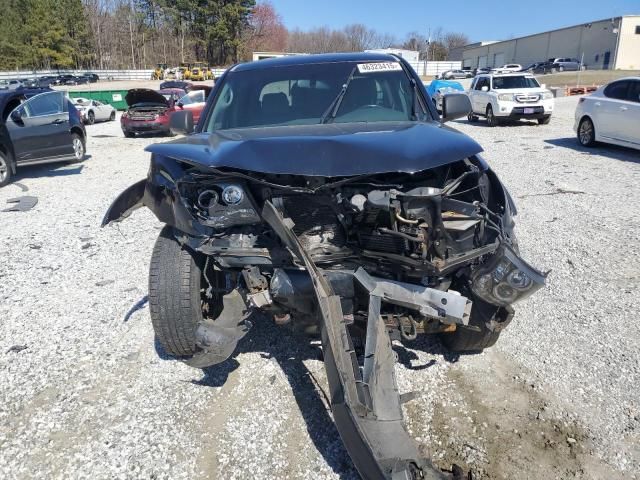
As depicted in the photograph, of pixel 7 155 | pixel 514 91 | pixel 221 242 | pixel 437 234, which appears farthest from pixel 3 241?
pixel 514 91

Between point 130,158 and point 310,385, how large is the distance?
11.1 meters

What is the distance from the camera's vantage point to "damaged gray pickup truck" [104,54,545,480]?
95.0 inches

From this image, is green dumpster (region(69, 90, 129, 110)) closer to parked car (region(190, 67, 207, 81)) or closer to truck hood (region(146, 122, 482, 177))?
parked car (region(190, 67, 207, 81))

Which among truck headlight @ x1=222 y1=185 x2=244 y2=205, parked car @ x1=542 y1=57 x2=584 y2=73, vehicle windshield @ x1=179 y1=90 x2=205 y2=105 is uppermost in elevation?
parked car @ x1=542 y1=57 x2=584 y2=73

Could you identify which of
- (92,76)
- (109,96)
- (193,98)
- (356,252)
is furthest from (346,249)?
(92,76)

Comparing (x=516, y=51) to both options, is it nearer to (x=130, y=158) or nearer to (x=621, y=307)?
(x=130, y=158)

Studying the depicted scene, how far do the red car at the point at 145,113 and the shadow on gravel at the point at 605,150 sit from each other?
11768mm

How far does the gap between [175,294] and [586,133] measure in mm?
11707

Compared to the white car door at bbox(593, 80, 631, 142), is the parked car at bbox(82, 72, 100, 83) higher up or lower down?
higher up

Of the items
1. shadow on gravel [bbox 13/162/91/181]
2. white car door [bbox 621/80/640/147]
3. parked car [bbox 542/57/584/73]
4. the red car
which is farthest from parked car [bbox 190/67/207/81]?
white car door [bbox 621/80/640/147]

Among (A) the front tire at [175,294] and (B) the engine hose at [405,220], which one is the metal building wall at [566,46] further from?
(A) the front tire at [175,294]

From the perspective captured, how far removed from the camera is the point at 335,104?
3.83 metres

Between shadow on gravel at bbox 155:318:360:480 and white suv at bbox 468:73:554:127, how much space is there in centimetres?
1356

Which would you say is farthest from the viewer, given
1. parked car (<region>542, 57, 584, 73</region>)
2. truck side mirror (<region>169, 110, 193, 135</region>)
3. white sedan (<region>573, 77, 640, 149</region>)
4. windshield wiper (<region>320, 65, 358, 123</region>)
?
parked car (<region>542, 57, 584, 73</region>)
